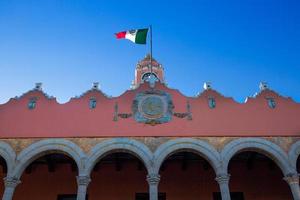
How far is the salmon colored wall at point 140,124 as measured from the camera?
12.1 metres

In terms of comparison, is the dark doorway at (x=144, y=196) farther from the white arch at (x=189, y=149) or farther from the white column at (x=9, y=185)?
the white column at (x=9, y=185)

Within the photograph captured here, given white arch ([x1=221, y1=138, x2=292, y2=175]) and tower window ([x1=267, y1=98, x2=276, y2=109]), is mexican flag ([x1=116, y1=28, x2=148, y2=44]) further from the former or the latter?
white arch ([x1=221, y1=138, x2=292, y2=175])

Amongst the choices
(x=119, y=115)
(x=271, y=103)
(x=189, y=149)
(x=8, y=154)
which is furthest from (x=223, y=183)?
(x=8, y=154)

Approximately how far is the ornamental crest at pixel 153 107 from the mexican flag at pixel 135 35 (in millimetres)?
3717

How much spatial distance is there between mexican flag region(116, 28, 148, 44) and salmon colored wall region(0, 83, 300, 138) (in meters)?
3.33

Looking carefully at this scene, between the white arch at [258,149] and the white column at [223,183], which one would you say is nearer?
the white column at [223,183]

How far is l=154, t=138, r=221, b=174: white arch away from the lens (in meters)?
11.4

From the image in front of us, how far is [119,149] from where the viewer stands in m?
11.7

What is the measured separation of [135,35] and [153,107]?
4768 millimetres

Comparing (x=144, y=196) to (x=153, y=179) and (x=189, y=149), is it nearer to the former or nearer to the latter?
(x=153, y=179)

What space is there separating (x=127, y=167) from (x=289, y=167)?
670 cm

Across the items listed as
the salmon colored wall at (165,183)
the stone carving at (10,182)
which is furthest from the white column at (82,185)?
the salmon colored wall at (165,183)

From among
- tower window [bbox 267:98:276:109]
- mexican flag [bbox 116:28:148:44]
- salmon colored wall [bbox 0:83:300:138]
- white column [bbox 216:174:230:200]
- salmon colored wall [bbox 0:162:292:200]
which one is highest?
mexican flag [bbox 116:28:148:44]

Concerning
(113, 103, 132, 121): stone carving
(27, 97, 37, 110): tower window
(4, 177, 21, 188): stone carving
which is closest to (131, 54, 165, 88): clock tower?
(113, 103, 132, 121): stone carving
